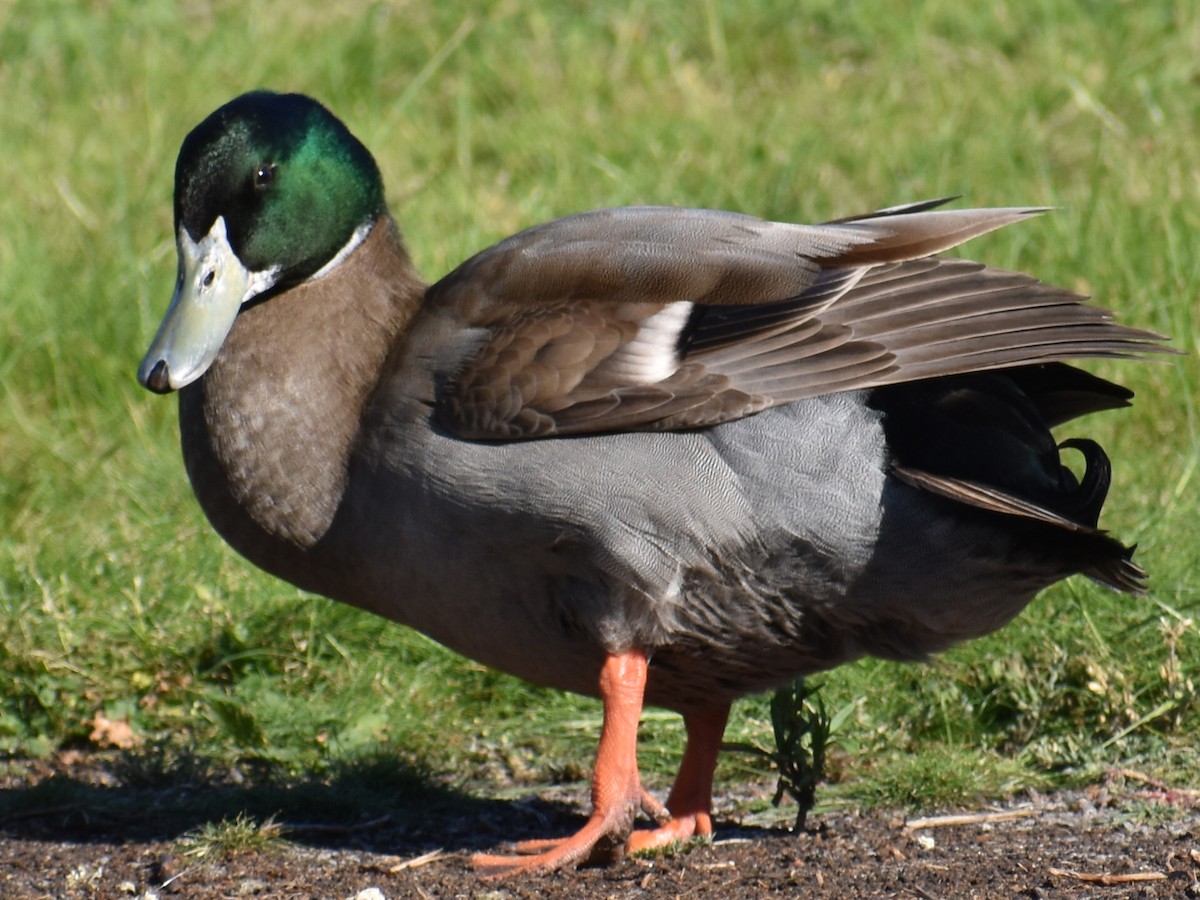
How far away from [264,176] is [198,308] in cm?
33

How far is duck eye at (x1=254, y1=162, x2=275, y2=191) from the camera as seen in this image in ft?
12.4

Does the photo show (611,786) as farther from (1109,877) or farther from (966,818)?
(1109,877)

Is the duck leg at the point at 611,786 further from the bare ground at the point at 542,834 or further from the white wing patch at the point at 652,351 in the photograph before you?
the white wing patch at the point at 652,351

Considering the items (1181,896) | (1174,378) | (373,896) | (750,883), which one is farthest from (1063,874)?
(1174,378)

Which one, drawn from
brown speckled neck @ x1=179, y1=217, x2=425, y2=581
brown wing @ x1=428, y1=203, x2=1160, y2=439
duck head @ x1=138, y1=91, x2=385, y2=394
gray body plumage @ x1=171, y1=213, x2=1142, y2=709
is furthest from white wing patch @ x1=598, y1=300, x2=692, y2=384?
duck head @ x1=138, y1=91, x2=385, y2=394

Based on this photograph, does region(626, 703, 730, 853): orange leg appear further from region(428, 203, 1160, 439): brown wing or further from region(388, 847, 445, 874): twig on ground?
region(428, 203, 1160, 439): brown wing

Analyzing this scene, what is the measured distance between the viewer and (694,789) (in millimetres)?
3947

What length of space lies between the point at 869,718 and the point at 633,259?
57.6 inches

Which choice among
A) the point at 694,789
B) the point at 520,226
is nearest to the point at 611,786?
the point at 694,789

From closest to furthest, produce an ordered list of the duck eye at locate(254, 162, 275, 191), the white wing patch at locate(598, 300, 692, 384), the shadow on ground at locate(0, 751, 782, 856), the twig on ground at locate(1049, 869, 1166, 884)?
1. the twig on ground at locate(1049, 869, 1166, 884)
2. the white wing patch at locate(598, 300, 692, 384)
3. the duck eye at locate(254, 162, 275, 191)
4. the shadow on ground at locate(0, 751, 782, 856)

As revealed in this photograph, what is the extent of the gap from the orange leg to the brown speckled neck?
985 mm

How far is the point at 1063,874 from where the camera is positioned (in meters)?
3.44

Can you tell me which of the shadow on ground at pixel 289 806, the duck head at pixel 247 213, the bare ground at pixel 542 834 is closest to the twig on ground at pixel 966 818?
the bare ground at pixel 542 834

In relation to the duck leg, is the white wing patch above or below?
above
